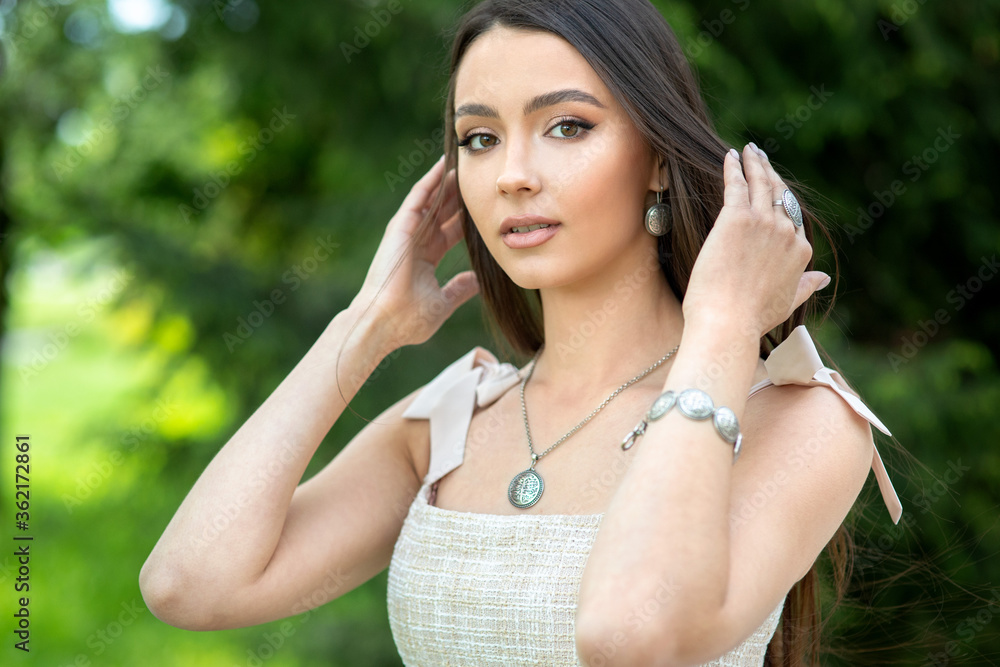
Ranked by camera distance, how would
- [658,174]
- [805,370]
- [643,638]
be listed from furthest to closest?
1. [658,174]
2. [805,370]
3. [643,638]

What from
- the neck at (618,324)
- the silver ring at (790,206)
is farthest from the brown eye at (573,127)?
the silver ring at (790,206)

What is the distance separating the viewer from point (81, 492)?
677cm

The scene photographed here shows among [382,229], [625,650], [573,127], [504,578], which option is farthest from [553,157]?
[382,229]

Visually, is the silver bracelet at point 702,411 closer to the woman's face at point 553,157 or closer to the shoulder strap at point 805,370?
the shoulder strap at point 805,370

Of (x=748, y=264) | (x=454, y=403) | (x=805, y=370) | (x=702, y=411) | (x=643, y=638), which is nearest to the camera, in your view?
(x=643, y=638)

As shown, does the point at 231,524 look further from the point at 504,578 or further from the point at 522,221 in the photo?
the point at 522,221

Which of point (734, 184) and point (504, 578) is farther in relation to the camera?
point (504, 578)

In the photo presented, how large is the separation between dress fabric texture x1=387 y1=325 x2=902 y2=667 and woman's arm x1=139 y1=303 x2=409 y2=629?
0.92 ft

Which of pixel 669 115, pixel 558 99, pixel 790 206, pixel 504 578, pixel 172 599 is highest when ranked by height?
pixel 558 99

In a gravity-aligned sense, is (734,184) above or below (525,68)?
below

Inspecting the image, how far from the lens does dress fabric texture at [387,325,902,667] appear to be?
1.58 m

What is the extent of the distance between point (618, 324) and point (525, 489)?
404mm

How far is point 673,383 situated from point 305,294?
302cm

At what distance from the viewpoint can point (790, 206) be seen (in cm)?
155
